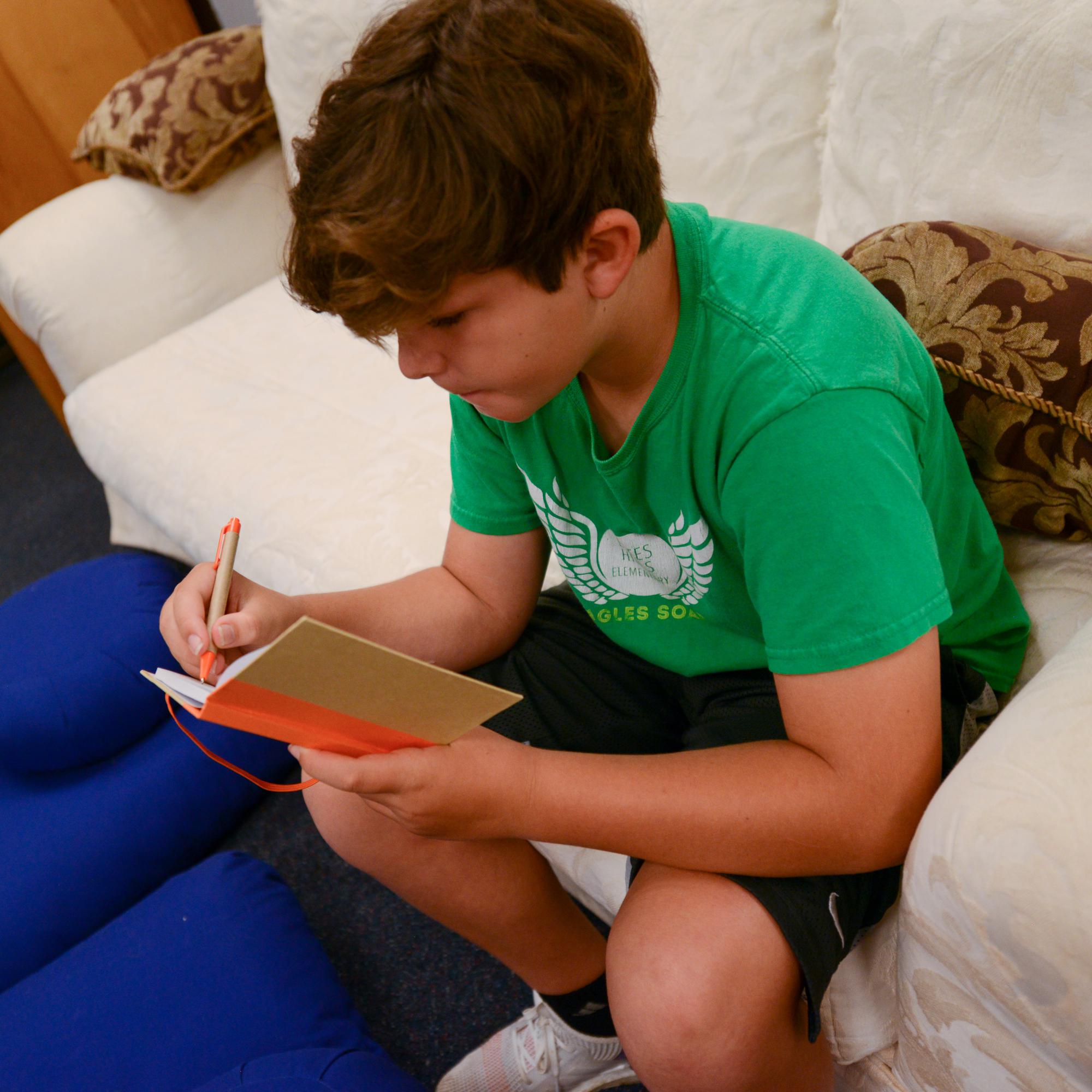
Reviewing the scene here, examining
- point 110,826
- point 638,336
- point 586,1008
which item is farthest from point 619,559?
point 110,826

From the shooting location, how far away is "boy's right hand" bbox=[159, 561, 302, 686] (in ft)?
2.48

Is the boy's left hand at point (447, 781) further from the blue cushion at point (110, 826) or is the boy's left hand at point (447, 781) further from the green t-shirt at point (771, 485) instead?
the blue cushion at point (110, 826)

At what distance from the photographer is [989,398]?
81 cm

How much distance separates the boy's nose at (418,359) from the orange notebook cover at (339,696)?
0.68 ft

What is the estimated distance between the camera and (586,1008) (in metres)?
0.98

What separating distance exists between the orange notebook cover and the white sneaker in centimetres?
51

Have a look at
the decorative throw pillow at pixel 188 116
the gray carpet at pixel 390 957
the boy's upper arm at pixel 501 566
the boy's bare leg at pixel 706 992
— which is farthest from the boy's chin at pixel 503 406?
the decorative throw pillow at pixel 188 116

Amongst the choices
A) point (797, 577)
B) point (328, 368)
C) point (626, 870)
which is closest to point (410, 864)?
point (626, 870)

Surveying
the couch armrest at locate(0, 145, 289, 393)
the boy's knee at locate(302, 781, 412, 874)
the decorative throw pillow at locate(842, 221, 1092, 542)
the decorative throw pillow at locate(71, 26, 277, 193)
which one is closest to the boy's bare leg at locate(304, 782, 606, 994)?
the boy's knee at locate(302, 781, 412, 874)

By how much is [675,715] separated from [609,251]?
1.59 feet

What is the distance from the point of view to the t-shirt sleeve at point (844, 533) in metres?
0.59

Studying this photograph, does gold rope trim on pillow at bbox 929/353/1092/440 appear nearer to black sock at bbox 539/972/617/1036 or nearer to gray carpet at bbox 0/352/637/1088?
black sock at bbox 539/972/617/1036

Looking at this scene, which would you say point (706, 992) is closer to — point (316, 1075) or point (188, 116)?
point (316, 1075)

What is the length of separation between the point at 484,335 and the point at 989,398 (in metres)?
0.47
